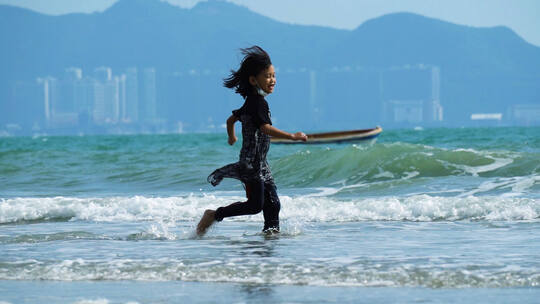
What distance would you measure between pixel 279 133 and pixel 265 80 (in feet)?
1.82

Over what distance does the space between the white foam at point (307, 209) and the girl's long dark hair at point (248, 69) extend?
1679mm

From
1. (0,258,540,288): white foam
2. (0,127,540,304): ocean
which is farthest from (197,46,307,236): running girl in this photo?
(0,258,540,288): white foam

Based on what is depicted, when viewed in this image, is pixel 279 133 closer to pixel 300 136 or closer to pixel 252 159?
pixel 300 136

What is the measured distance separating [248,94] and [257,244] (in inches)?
45.8

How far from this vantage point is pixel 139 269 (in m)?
5.57

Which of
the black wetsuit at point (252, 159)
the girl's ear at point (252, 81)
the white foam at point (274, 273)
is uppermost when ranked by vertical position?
the girl's ear at point (252, 81)

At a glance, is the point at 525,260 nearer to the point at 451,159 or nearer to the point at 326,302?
the point at 326,302

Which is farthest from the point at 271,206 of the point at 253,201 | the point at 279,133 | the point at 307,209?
the point at 307,209

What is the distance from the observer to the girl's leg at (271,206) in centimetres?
680

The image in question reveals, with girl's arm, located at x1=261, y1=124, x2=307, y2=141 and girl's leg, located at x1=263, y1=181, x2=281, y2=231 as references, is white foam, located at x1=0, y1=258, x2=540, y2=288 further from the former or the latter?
girl's leg, located at x1=263, y1=181, x2=281, y2=231

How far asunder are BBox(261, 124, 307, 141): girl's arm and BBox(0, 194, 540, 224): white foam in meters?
1.72

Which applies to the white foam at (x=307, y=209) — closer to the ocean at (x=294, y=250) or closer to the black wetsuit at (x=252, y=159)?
the ocean at (x=294, y=250)

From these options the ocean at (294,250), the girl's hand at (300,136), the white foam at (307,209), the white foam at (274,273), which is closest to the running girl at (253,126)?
the girl's hand at (300,136)

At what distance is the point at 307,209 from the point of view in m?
9.76
